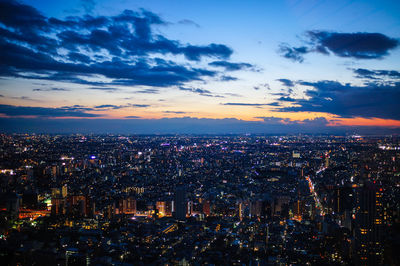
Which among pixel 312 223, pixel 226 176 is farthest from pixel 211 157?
pixel 312 223

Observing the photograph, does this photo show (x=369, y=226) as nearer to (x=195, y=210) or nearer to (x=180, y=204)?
(x=195, y=210)

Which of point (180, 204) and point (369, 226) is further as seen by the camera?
point (180, 204)

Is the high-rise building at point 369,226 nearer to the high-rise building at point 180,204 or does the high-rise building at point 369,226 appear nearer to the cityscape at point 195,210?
the cityscape at point 195,210

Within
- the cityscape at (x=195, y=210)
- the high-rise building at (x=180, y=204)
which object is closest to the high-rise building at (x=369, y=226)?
the cityscape at (x=195, y=210)

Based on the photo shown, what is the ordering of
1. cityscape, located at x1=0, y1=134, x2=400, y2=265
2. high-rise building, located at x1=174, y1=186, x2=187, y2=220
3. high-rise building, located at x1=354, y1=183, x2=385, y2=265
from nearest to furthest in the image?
high-rise building, located at x1=354, y1=183, x2=385, y2=265 < cityscape, located at x1=0, y1=134, x2=400, y2=265 < high-rise building, located at x1=174, y1=186, x2=187, y2=220

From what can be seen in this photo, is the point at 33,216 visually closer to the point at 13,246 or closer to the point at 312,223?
the point at 13,246

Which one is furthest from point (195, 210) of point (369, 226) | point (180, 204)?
point (369, 226)

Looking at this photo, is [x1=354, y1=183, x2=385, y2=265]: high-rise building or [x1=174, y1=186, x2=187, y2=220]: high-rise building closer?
[x1=354, y1=183, x2=385, y2=265]: high-rise building

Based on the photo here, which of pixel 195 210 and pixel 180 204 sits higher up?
pixel 180 204

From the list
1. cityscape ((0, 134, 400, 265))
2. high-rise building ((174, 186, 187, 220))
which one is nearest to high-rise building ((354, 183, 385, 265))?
cityscape ((0, 134, 400, 265))

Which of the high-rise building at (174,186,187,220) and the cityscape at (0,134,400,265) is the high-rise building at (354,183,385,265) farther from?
the high-rise building at (174,186,187,220)

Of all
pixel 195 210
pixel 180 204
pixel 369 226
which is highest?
pixel 369 226
